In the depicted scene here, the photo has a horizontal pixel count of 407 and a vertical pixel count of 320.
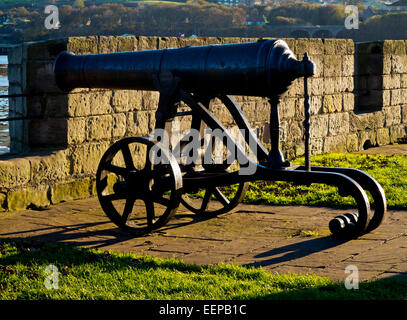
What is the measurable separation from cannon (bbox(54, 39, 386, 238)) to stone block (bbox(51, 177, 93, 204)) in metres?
1.11

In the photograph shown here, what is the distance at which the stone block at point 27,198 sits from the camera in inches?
240

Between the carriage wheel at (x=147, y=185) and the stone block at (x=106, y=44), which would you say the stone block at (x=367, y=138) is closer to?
the stone block at (x=106, y=44)

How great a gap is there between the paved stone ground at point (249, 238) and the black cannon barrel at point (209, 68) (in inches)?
44.9

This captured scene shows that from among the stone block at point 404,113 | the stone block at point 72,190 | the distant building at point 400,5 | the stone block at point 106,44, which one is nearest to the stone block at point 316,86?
the stone block at point 404,113

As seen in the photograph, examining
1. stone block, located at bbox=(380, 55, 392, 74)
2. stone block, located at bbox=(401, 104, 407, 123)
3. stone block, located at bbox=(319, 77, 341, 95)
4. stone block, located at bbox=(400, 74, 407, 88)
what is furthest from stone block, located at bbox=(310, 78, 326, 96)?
stone block, located at bbox=(401, 104, 407, 123)

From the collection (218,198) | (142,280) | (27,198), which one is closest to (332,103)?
(218,198)

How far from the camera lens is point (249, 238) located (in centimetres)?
504

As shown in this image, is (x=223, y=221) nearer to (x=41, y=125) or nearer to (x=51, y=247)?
(x=51, y=247)

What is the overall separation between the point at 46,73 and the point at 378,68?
649 cm

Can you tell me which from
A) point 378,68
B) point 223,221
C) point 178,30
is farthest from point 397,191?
point 178,30

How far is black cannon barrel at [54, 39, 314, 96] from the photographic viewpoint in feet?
15.3
